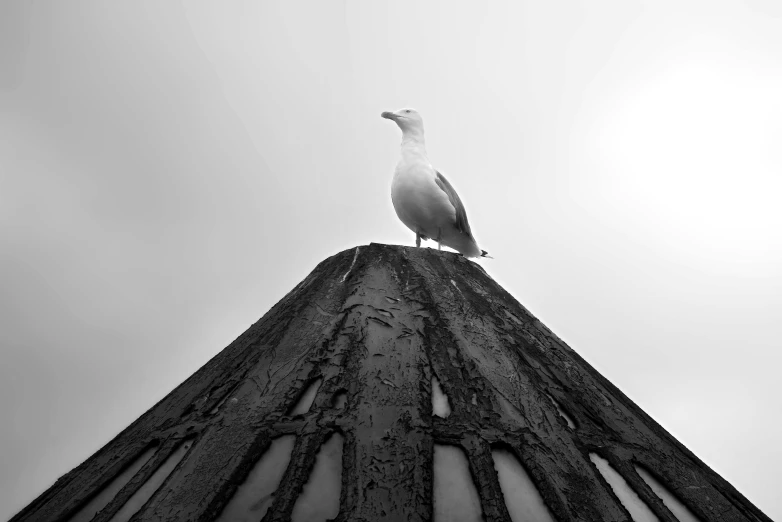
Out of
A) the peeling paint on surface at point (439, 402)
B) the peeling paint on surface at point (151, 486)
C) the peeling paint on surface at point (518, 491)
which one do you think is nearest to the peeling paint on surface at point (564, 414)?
the peeling paint on surface at point (518, 491)

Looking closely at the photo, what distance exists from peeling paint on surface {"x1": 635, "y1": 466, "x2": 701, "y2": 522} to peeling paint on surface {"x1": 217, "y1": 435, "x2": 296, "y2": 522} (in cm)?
193

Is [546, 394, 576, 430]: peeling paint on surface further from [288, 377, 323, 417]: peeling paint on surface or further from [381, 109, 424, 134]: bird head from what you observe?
[381, 109, 424, 134]: bird head

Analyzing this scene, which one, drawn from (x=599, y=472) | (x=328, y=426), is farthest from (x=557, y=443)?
(x=328, y=426)

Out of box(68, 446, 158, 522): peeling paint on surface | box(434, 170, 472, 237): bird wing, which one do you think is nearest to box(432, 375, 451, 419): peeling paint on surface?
box(68, 446, 158, 522): peeling paint on surface

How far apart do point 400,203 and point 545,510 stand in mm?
6063

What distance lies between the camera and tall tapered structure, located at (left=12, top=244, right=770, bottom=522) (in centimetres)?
212

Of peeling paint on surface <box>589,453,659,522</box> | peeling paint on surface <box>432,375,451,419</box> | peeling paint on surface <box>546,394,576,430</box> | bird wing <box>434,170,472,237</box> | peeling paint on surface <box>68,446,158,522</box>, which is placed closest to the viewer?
peeling paint on surface <box>589,453,659,522</box>

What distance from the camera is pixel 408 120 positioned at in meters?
9.25

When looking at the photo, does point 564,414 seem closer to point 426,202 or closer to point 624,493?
point 624,493

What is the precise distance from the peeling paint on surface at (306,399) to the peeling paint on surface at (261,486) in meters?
0.20

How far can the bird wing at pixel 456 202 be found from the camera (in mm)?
8039

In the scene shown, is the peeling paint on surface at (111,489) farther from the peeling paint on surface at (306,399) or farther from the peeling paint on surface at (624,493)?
the peeling paint on surface at (624,493)

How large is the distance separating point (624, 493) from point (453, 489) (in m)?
0.99

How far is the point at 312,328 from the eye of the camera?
10.7 feet
